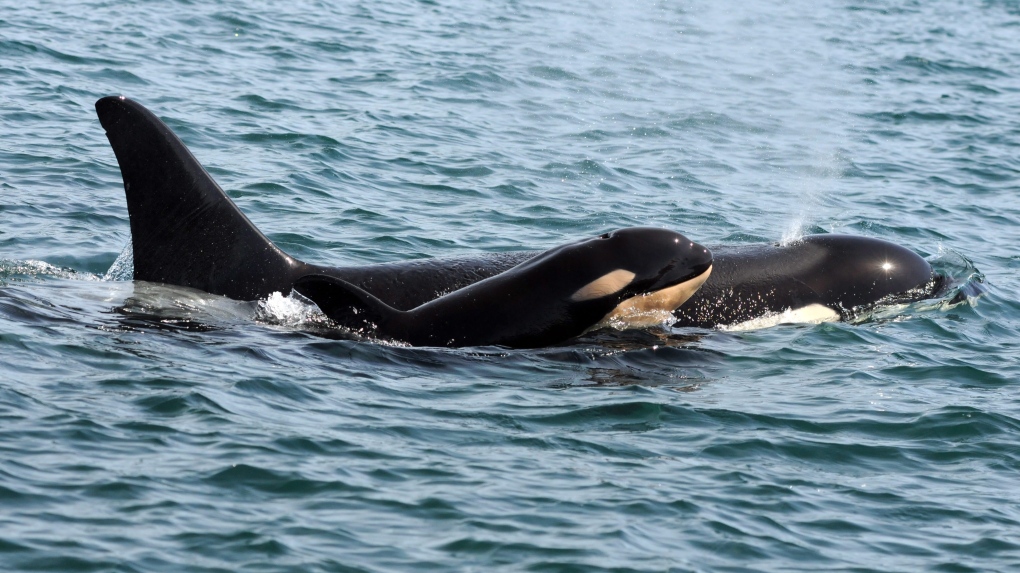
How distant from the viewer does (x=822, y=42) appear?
135 ft

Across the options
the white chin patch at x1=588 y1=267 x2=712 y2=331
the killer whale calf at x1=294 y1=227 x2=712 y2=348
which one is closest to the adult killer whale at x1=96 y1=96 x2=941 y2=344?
the killer whale calf at x1=294 y1=227 x2=712 y2=348

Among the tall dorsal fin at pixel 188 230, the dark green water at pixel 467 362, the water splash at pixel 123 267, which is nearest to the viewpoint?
the dark green water at pixel 467 362

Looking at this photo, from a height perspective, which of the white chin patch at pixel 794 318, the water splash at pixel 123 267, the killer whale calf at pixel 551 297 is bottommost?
the white chin patch at pixel 794 318

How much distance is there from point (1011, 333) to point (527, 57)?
63.1 ft

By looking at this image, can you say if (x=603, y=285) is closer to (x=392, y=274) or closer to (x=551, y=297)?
(x=551, y=297)

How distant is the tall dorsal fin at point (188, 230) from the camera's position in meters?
12.8

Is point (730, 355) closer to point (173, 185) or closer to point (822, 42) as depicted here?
point (173, 185)

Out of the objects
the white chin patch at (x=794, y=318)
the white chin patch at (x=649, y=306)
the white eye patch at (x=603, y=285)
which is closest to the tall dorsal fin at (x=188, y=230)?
the white eye patch at (x=603, y=285)

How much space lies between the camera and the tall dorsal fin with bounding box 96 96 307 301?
1280 centimetres

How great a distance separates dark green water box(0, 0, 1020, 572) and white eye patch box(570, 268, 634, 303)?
52cm

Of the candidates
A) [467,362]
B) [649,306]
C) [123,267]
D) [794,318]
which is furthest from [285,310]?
[794,318]

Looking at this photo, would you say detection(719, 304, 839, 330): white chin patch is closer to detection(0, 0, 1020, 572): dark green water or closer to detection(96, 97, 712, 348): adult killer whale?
detection(0, 0, 1020, 572): dark green water

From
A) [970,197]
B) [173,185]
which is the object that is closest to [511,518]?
[173,185]

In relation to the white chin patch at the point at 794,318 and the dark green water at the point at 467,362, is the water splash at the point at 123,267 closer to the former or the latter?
the dark green water at the point at 467,362
